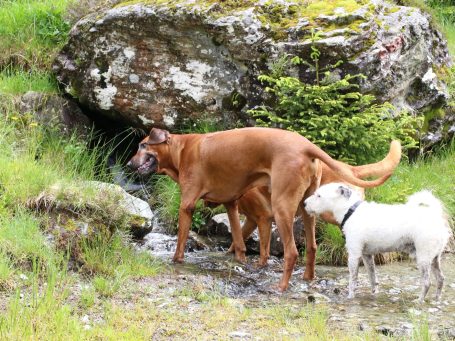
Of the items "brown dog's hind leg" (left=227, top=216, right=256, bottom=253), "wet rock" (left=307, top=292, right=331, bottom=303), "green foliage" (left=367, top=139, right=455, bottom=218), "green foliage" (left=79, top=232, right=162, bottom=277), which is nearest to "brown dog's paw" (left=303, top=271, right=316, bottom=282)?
"wet rock" (left=307, top=292, right=331, bottom=303)

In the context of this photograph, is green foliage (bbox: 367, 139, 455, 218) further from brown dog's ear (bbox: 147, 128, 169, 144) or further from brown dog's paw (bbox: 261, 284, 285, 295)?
brown dog's ear (bbox: 147, 128, 169, 144)

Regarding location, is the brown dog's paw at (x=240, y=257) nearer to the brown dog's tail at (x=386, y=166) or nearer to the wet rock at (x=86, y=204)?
the wet rock at (x=86, y=204)

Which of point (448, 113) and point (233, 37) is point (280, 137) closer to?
point (233, 37)

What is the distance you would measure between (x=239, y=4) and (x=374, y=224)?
4.28 m

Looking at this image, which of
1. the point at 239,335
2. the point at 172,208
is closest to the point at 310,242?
the point at 172,208

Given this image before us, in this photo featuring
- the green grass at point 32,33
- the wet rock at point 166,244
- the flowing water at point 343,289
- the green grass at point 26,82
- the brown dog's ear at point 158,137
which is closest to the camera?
the flowing water at point 343,289

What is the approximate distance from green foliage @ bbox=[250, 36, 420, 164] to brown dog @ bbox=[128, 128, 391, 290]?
1260 mm

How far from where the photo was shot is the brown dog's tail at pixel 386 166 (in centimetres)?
694

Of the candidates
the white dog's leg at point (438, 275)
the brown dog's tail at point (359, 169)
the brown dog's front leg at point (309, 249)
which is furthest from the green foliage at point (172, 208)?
the white dog's leg at point (438, 275)

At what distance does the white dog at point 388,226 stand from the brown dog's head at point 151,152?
2.14m

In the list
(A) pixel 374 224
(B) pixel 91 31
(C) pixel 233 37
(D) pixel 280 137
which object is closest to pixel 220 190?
(D) pixel 280 137

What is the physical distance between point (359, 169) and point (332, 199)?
70 centimetres

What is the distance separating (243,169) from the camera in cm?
748

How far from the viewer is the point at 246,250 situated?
A: 888cm
